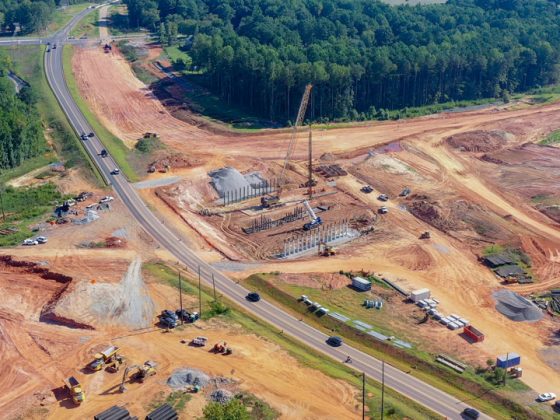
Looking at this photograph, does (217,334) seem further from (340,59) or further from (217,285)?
(340,59)

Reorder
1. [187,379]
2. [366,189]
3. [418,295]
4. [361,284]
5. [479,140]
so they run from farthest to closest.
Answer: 1. [479,140]
2. [366,189]
3. [361,284]
4. [418,295]
5. [187,379]

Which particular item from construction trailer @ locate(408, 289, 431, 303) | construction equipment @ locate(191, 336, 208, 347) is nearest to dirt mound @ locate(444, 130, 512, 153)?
construction trailer @ locate(408, 289, 431, 303)

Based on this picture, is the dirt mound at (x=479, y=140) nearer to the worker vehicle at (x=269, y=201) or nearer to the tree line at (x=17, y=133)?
the worker vehicle at (x=269, y=201)

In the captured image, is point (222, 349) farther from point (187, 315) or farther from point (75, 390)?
point (75, 390)

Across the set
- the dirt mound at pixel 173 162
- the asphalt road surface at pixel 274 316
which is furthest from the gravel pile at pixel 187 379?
the dirt mound at pixel 173 162

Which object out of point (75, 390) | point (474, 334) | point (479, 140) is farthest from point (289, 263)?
point (479, 140)

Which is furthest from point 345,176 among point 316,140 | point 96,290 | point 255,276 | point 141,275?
point 96,290

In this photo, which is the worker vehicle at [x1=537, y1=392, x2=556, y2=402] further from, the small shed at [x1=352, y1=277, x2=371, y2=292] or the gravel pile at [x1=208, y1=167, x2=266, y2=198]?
the gravel pile at [x1=208, y1=167, x2=266, y2=198]
